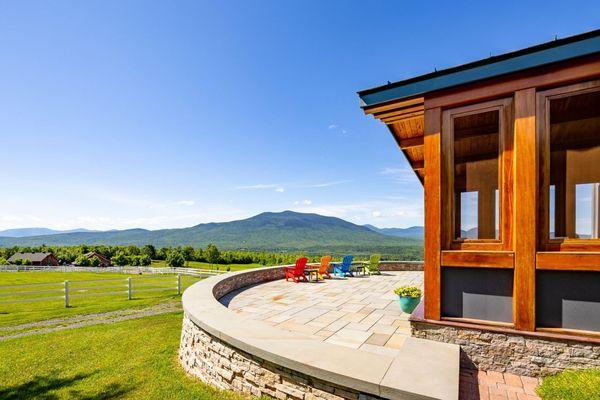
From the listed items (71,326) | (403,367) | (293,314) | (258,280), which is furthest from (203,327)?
(71,326)

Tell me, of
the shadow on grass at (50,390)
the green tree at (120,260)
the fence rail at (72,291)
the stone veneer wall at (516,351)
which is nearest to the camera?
the stone veneer wall at (516,351)

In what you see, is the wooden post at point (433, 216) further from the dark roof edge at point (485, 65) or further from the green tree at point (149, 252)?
the green tree at point (149, 252)

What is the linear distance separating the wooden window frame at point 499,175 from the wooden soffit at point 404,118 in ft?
1.62

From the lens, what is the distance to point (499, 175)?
4.21 m

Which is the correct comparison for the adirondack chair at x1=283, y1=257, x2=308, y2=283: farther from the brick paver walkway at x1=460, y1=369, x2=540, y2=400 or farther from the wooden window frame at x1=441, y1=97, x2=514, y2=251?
the brick paver walkway at x1=460, y1=369, x2=540, y2=400

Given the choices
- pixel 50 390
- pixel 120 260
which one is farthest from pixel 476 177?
pixel 120 260

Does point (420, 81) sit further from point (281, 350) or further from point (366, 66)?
point (366, 66)

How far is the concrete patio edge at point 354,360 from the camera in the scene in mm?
2686

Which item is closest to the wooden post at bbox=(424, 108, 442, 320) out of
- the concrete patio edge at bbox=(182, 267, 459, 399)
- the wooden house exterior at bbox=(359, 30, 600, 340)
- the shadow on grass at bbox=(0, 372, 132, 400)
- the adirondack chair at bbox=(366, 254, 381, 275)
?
the wooden house exterior at bbox=(359, 30, 600, 340)

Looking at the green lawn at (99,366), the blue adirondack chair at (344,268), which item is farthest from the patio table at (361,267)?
the green lawn at (99,366)

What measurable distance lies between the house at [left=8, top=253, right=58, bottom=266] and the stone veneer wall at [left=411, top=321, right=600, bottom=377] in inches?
3639

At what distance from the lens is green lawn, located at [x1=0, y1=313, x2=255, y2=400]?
447cm

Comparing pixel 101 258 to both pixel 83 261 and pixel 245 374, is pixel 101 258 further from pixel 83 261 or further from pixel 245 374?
pixel 245 374

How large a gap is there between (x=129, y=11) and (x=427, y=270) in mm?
11827
